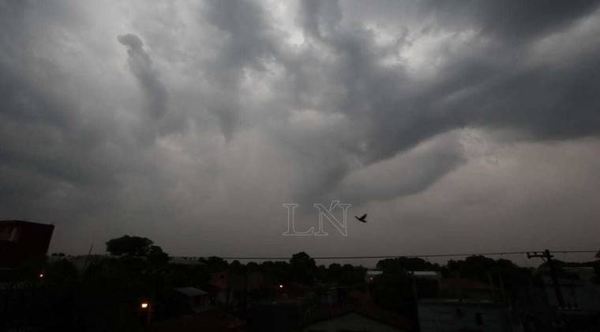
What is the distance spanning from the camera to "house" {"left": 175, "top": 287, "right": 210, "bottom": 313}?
142 feet

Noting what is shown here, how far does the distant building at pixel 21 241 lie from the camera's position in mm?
41656

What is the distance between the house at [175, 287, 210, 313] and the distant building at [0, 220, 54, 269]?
1823cm

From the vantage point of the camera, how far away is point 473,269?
79.1 meters

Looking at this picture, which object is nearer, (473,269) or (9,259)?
(9,259)

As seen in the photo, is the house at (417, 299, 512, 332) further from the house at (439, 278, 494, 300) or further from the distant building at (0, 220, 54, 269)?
the distant building at (0, 220, 54, 269)

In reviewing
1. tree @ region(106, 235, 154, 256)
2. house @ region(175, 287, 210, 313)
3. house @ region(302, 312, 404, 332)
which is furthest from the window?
tree @ region(106, 235, 154, 256)

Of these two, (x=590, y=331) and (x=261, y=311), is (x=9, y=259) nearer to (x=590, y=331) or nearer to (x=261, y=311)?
(x=261, y=311)

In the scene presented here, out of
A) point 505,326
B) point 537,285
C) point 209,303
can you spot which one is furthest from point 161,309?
point 537,285

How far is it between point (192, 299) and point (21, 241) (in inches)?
939

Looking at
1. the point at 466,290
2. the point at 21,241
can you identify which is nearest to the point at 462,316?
the point at 466,290

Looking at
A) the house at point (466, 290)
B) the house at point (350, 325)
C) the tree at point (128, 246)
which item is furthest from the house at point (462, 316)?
the tree at point (128, 246)

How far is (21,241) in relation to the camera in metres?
43.7

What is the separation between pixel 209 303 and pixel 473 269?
62.0m

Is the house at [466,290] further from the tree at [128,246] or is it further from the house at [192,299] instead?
the tree at [128,246]
